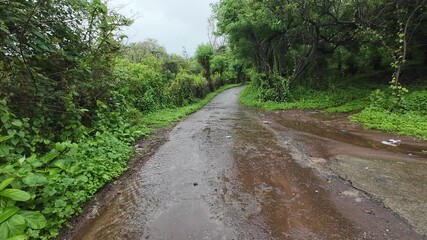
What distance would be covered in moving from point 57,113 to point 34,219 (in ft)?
9.18

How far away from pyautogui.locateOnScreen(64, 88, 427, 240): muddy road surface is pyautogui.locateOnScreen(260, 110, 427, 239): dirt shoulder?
2 centimetres

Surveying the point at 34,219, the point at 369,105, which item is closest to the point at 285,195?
the point at 34,219

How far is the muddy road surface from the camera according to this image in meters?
3.42

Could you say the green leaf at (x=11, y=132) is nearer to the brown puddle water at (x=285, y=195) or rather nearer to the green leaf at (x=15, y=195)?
the green leaf at (x=15, y=195)

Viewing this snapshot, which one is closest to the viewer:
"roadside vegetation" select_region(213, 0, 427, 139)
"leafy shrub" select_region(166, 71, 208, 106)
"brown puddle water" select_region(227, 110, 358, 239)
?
"brown puddle water" select_region(227, 110, 358, 239)

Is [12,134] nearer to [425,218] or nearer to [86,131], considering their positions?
[86,131]

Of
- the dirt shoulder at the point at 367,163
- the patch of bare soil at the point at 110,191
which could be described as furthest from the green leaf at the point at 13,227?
the dirt shoulder at the point at 367,163

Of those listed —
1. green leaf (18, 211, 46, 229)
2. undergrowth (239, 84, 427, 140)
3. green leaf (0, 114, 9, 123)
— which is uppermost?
green leaf (0, 114, 9, 123)

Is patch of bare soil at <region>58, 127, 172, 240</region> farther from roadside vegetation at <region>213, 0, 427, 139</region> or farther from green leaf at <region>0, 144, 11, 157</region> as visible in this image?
roadside vegetation at <region>213, 0, 427, 139</region>

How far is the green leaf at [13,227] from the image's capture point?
271cm

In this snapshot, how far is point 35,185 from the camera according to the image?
128 inches

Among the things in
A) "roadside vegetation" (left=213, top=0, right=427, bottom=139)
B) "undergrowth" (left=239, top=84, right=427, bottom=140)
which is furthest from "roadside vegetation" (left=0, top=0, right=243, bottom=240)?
"roadside vegetation" (left=213, top=0, right=427, bottom=139)

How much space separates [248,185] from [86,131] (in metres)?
3.74

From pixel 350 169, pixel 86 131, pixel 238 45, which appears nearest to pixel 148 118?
pixel 86 131
